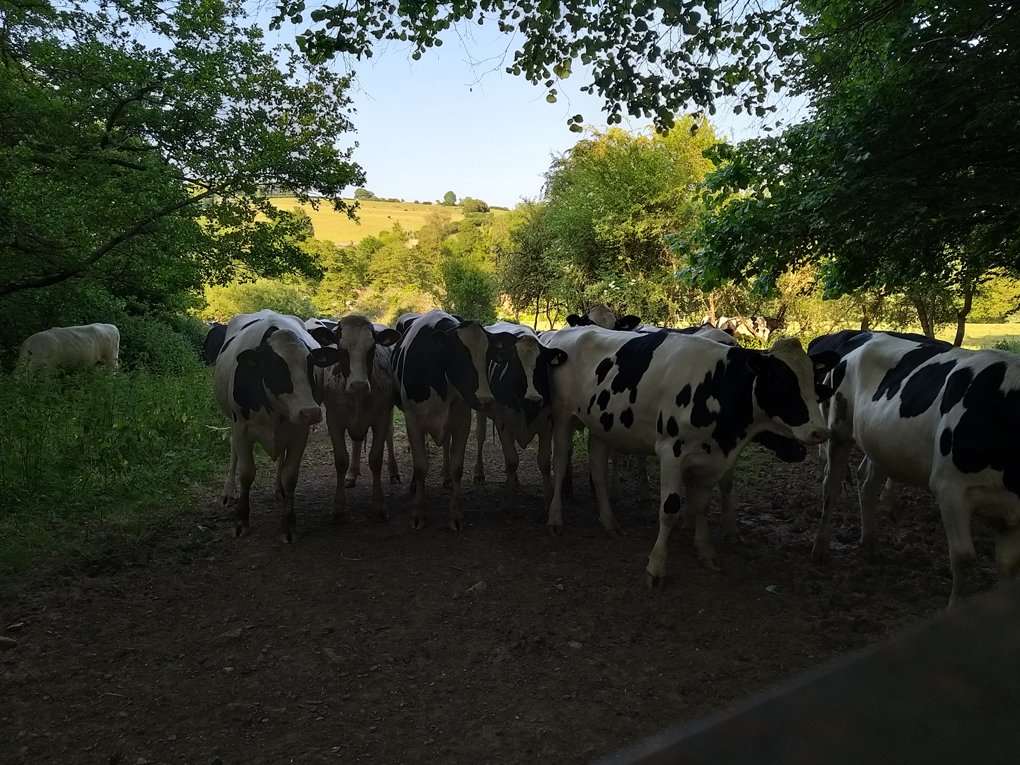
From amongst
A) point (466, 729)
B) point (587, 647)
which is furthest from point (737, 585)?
point (466, 729)

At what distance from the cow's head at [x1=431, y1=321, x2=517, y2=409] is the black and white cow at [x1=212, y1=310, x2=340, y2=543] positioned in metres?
1.13

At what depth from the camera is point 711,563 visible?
5754 millimetres

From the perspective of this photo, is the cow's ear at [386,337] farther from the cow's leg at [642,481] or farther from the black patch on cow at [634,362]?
the cow's leg at [642,481]

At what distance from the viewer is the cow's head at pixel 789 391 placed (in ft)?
16.8

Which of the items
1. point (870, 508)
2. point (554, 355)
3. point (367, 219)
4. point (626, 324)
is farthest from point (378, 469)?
point (367, 219)

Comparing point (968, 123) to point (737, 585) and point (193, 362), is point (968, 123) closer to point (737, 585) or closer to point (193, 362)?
point (737, 585)

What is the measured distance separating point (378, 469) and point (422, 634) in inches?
118

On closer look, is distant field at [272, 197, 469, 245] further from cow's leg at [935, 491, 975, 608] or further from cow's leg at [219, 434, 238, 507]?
cow's leg at [935, 491, 975, 608]

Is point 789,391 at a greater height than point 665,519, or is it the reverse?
point 789,391

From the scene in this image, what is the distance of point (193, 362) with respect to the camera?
54.7 feet

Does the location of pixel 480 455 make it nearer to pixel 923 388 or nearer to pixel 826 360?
pixel 826 360

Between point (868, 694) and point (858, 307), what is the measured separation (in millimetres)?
26875

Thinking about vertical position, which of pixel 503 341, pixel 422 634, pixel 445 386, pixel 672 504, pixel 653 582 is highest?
pixel 503 341

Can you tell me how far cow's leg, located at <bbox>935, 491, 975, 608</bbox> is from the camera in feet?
14.2
